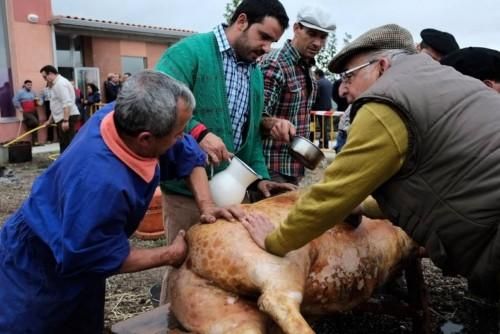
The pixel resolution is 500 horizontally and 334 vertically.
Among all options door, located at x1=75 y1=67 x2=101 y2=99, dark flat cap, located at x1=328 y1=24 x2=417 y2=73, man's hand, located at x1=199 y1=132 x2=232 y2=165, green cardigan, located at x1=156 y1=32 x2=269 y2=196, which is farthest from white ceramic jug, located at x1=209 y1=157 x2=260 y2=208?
door, located at x1=75 y1=67 x2=101 y2=99

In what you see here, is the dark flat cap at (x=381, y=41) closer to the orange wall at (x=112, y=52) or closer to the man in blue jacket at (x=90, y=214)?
the man in blue jacket at (x=90, y=214)

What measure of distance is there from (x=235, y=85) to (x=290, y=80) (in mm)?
790

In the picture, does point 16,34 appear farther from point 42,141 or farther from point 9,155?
point 9,155

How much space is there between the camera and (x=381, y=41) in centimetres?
186

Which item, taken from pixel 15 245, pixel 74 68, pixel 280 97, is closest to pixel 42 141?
pixel 74 68

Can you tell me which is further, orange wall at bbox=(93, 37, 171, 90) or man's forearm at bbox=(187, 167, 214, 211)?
orange wall at bbox=(93, 37, 171, 90)

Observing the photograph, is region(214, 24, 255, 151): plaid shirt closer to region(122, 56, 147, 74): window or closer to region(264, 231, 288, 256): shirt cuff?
region(264, 231, 288, 256): shirt cuff

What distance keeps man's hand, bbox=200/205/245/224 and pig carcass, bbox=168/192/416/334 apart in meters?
0.03

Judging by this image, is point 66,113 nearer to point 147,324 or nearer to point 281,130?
point 281,130

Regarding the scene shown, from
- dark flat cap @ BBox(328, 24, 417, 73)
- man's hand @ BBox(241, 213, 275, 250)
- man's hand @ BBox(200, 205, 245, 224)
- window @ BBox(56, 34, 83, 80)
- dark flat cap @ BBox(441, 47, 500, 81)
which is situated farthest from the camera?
window @ BBox(56, 34, 83, 80)

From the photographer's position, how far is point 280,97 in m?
3.35

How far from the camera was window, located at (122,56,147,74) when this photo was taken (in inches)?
607

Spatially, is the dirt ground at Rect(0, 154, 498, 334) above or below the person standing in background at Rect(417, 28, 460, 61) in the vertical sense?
below

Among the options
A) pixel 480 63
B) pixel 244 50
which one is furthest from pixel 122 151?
pixel 480 63
